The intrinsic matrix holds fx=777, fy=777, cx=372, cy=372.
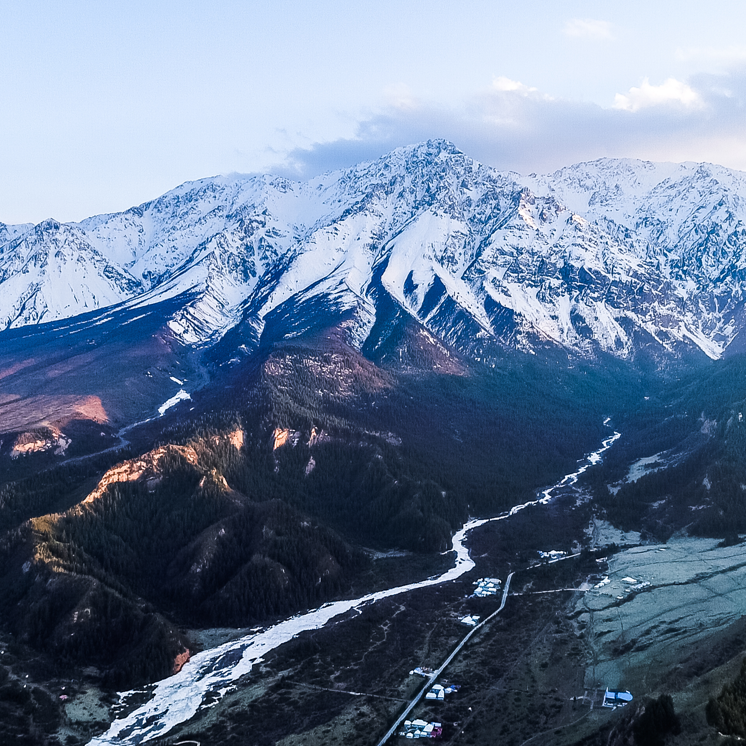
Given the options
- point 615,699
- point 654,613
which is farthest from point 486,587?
point 615,699

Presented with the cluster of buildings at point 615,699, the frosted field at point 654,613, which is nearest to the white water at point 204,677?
the frosted field at point 654,613

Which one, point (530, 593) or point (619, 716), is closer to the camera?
point (619, 716)

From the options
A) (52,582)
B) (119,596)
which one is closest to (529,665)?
(119,596)

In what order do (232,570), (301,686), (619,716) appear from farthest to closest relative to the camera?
(232,570) → (301,686) → (619,716)

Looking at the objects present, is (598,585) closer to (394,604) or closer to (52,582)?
(394,604)

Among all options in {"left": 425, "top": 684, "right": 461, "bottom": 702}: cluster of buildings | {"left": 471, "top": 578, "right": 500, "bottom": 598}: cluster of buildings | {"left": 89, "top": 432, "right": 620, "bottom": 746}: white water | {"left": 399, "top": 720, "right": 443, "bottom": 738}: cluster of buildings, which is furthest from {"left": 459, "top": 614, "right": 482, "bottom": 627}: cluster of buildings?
{"left": 399, "top": 720, "right": 443, "bottom": 738}: cluster of buildings

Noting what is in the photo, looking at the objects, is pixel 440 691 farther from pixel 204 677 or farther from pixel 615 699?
pixel 204 677

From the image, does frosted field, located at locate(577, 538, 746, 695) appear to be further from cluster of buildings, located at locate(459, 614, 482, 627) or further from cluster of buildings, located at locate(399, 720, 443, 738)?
cluster of buildings, located at locate(399, 720, 443, 738)

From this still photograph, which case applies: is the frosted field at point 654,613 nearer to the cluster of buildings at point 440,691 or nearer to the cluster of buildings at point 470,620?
the cluster of buildings at point 470,620

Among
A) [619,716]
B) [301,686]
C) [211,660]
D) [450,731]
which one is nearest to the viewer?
[619,716]
